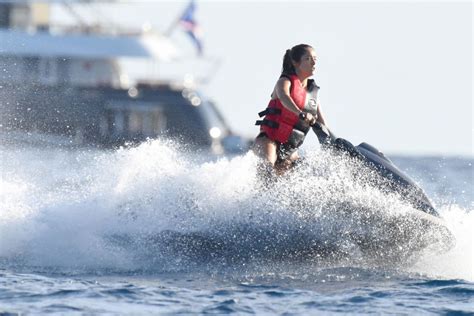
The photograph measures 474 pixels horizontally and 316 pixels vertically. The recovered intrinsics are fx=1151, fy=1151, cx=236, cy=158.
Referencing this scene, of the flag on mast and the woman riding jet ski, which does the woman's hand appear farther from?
the flag on mast

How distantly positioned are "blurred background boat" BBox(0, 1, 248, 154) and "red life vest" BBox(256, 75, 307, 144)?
3354cm

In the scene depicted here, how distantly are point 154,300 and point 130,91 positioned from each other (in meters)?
38.2

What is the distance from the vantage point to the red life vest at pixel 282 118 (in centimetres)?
1034

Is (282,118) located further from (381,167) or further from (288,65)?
(381,167)

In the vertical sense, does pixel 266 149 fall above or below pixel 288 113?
below

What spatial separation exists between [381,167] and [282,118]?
38.9 inches

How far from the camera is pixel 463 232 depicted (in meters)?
10.5

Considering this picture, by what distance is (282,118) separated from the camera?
1035cm

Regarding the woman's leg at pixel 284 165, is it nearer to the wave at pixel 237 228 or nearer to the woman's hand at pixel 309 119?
the wave at pixel 237 228

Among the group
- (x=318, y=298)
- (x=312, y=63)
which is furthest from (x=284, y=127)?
(x=318, y=298)

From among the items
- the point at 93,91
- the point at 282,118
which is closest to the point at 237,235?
the point at 282,118

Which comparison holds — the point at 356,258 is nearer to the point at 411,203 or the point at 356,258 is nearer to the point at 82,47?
the point at 411,203

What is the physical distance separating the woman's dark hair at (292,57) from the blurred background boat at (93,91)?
33570mm

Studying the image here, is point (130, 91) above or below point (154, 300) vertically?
above
